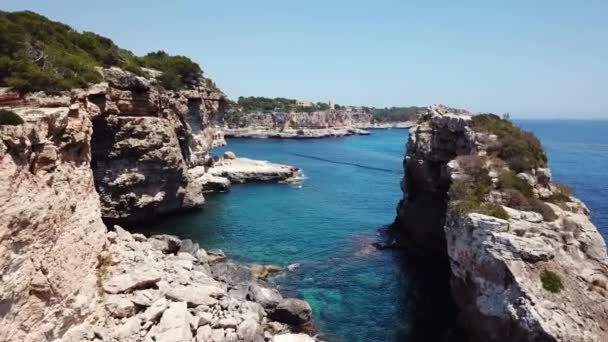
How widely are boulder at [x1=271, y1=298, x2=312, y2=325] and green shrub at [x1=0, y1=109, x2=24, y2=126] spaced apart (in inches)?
612

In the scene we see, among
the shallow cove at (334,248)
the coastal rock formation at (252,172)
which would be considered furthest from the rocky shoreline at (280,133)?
the shallow cove at (334,248)

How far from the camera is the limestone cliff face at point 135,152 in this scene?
38062 mm

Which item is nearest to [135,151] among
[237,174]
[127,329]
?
[127,329]

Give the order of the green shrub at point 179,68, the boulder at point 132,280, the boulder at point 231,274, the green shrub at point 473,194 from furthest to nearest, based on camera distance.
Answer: the green shrub at point 179,68, the boulder at point 231,274, the green shrub at point 473,194, the boulder at point 132,280

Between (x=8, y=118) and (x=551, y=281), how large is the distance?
75.5 ft

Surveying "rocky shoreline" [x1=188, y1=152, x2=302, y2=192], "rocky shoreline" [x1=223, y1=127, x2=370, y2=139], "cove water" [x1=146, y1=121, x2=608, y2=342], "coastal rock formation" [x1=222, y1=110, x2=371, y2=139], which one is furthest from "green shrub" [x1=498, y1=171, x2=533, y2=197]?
"coastal rock formation" [x1=222, y1=110, x2=371, y2=139]

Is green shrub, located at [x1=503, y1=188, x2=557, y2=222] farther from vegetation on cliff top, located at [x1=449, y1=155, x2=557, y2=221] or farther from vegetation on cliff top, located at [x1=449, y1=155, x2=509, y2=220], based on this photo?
vegetation on cliff top, located at [x1=449, y1=155, x2=509, y2=220]

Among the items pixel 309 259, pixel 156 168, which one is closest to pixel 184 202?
pixel 156 168

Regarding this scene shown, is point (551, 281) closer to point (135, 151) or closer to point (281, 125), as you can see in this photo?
point (135, 151)

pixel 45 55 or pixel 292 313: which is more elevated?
pixel 45 55

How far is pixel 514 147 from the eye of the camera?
2870 centimetres

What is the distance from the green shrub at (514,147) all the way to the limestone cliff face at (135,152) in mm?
28983

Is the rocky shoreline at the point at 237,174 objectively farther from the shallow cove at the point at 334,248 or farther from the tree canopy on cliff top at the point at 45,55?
the tree canopy on cliff top at the point at 45,55

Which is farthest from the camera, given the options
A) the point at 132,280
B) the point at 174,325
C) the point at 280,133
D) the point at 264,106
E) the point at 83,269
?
the point at 264,106
